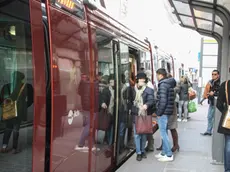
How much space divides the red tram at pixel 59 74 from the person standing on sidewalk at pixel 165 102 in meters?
1.22

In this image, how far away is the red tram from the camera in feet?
8.95

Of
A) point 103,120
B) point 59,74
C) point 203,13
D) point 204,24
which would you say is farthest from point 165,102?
point 204,24

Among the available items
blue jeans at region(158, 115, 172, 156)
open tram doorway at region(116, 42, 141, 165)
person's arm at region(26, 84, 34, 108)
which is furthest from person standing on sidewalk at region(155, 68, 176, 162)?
person's arm at region(26, 84, 34, 108)

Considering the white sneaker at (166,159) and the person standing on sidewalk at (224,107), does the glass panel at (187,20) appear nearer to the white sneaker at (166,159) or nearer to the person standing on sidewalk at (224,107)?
the white sneaker at (166,159)

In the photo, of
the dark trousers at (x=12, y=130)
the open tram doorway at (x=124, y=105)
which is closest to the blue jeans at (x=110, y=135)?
the open tram doorway at (x=124, y=105)

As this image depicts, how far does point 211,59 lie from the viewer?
20.0 meters

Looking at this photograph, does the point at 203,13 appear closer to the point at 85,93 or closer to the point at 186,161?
the point at 186,161

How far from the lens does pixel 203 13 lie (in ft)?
25.8

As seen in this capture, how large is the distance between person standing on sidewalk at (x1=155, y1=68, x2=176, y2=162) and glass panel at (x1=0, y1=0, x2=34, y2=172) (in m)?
3.73

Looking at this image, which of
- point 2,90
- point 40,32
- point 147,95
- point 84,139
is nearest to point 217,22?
point 147,95

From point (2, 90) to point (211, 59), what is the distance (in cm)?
1864

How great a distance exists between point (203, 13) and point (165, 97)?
275 cm

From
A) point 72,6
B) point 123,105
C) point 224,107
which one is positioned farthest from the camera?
point 123,105

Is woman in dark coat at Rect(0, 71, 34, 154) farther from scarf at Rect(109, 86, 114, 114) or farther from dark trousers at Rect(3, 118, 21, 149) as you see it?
scarf at Rect(109, 86, 114, 114)
